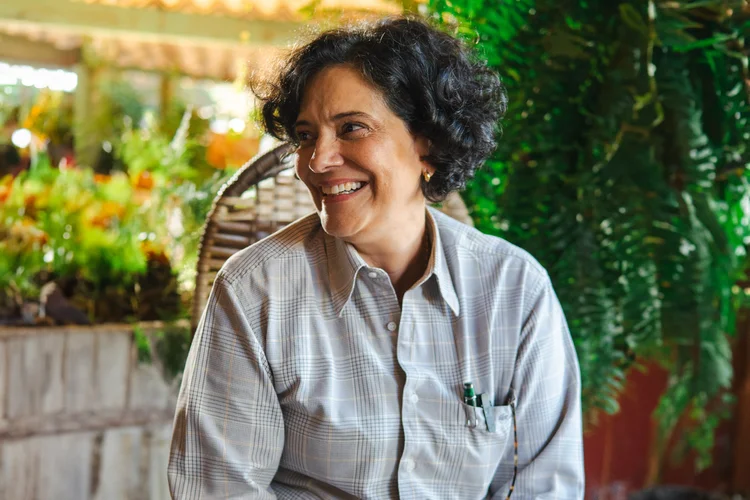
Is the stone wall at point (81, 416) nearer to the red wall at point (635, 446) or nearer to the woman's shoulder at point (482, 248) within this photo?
the woman's shoulder at point (482, 248)

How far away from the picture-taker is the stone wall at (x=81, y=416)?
188 cm

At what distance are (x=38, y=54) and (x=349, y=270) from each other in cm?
508

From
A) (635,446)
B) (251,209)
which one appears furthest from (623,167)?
(635,446)

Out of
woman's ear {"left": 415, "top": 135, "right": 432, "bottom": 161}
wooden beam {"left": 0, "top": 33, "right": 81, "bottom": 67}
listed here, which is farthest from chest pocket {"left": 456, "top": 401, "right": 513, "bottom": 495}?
wooden beam {"left": 0, "top": 33, "right": 81, "bottom": 67}

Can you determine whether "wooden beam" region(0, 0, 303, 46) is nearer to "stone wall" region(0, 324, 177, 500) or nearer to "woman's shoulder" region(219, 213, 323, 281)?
"stone wall" region(0, 324, 177, 500)

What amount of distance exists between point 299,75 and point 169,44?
16.4ft

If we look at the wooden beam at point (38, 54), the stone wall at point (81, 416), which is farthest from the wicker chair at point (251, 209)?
the wooden beam at point (38, 54)

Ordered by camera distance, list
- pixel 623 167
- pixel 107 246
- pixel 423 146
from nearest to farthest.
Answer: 1. pixel 423 146
2. pixel 623 167
3. pixel 107 246

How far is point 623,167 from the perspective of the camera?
1494 millimetres

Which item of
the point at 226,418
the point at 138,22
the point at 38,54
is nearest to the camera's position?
the point at 226,418

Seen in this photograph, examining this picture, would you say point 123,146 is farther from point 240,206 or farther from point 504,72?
point 504,72

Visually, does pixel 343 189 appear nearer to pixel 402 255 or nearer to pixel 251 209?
pixel 402 255

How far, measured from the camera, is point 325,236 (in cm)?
133

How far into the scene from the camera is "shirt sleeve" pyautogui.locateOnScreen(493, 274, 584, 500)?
1.28m
